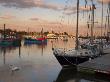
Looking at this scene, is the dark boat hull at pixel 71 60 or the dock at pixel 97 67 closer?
the dock at pixel 97 67

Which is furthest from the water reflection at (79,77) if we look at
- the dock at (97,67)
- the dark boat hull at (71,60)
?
the dark boat hull at (71,60)

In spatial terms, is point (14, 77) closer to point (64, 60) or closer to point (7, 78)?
point (7, 78)

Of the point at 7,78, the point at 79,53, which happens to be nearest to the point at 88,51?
the point at 79,53

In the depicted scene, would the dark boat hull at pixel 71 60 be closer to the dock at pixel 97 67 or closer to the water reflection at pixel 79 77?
the water reflection at pixel 79 77

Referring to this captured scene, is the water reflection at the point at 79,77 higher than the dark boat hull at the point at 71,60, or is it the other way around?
the dark boat hull at the point at 71,60

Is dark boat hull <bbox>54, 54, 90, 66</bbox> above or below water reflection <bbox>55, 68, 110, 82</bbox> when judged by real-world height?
above

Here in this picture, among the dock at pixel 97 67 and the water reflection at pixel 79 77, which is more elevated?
the dock at pixel 97 67

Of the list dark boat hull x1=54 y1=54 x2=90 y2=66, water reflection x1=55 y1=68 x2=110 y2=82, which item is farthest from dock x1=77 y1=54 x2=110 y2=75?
dark boat hull x1=54 y1=54 x2=90 y2=66

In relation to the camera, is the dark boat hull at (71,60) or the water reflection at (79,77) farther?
the dark boat hull at (71,60)

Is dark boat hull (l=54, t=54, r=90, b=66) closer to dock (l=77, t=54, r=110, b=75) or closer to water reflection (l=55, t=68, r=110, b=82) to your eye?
water reflection (l=55, t=68, r=110, b=82)

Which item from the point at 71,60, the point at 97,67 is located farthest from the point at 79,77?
the point at 71,60

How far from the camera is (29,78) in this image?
91.8ft

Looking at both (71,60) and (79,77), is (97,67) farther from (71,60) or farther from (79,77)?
(71,60)

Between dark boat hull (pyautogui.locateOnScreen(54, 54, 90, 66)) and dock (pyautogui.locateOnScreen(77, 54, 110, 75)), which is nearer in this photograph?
dock (pyautogui.locateOnScreen(77, 54, 110, 75))
